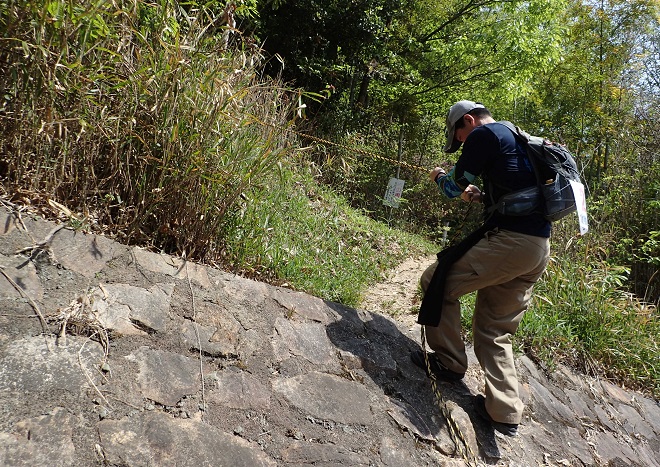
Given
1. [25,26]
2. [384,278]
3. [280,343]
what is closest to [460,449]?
[280,343]

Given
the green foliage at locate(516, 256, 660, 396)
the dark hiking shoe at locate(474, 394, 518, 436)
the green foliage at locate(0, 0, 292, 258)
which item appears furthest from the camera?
the green foliage at locate(516, 256, 660, 396)

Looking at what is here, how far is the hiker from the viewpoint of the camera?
300cm

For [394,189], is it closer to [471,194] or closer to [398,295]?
[398,295]

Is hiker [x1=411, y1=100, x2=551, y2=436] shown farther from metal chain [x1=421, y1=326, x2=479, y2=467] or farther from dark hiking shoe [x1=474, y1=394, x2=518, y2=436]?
metal chain [x1=421, y1=326, x2=479, y2=467]

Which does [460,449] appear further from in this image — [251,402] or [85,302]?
[85,302]

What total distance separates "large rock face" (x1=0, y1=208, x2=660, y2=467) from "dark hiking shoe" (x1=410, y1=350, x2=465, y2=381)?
0.20ft

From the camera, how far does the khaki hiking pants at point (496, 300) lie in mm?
3031

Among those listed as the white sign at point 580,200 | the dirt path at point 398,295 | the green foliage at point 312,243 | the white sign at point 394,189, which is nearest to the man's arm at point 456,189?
the white sign at point 580,200

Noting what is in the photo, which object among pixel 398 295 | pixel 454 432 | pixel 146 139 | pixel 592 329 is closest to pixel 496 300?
pixel 454 432

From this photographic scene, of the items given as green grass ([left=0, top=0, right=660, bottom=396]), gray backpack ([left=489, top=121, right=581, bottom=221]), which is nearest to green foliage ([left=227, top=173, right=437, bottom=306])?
green grass ([left=0, top=0, right=660, bottom=396])

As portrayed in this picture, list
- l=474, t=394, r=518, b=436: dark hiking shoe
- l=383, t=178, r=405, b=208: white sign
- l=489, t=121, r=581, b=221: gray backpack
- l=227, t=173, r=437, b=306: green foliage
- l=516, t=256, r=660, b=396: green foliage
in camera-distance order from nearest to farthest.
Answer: l=489, t=121, r=581, b=221: gray backpack → l=474, t=394, r=518, b=436: dark hiking shoe → l=227, t=173, r=437, b=306: green foliage → l=516, t=256, r=660, b=396: green foliage → l=383, t=178, r=405, b=208: white sign

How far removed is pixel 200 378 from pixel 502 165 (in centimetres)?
212

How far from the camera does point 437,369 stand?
3.50 m

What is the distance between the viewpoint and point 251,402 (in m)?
2.51
